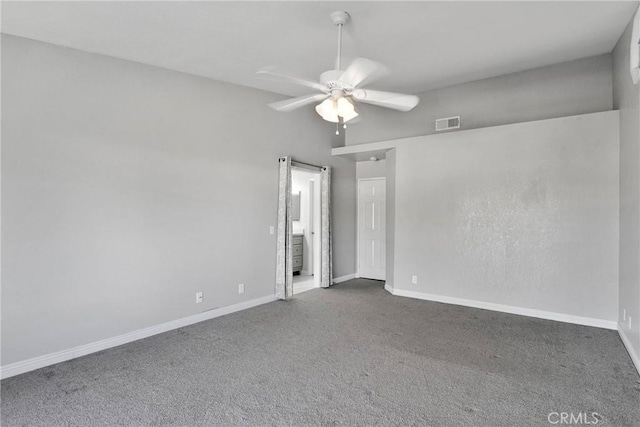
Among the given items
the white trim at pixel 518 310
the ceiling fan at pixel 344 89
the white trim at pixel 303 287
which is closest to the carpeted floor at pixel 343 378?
the white trim at pixel 518 310

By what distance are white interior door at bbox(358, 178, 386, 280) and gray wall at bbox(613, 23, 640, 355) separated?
3.50m

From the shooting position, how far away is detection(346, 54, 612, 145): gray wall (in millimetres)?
4234

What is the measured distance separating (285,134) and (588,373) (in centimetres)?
445

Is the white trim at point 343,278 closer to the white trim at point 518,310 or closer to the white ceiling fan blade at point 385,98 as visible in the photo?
the white trim at point 518,310

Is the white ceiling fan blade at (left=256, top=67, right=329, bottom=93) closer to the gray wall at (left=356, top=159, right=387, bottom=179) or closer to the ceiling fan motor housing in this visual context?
the ceiling fan motor housing

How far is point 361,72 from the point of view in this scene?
2.59 meters

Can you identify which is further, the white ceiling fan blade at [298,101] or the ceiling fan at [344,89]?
the white ceiling fan blade at [298,101]

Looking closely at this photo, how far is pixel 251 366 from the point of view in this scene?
9.50 feet

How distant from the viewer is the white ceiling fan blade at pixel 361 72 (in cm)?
249

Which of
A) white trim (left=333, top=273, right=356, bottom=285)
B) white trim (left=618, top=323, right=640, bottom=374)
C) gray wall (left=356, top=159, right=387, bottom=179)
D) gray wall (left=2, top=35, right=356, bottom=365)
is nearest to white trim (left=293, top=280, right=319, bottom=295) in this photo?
white trim (left=333, top=273, right=356, bottom=285)

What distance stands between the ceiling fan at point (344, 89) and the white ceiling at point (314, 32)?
0.42m

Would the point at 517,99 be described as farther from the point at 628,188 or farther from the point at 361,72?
the point at 361,72

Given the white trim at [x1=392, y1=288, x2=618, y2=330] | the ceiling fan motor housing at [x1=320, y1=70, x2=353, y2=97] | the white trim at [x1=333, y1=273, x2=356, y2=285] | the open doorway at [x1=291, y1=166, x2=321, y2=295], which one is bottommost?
the white trim at [x1=392, y1=288, x2=618, y2=330]

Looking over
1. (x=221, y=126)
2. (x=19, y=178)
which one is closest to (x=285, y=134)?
(x=221, y=126)
